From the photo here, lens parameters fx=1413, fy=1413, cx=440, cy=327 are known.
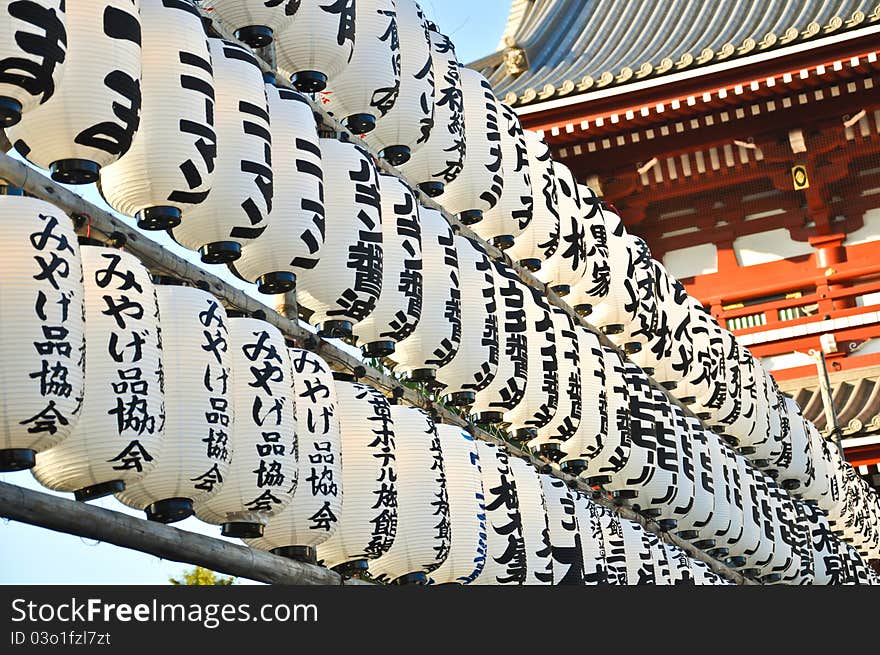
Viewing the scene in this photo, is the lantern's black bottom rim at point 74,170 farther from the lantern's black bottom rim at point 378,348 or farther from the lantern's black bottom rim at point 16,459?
the lantern's black bottom rim at point 378,348

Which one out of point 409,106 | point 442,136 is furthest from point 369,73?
point 442,136

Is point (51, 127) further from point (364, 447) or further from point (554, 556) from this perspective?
point (554, 556)

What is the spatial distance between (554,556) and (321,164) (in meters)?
2.87

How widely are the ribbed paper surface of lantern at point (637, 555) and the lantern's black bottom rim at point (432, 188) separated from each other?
2.60 m

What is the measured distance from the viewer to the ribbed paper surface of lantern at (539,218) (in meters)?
8.12

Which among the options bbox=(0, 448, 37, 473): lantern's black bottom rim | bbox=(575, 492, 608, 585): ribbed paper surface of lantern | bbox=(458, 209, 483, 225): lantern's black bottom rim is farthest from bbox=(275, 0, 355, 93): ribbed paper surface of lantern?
bbox=(575, 492, 608, 585): ribbed paper surface of lantern

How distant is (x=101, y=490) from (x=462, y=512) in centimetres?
228

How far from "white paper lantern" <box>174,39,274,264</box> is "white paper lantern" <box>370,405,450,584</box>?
128 cm

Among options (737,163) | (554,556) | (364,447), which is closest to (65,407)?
(364,447)

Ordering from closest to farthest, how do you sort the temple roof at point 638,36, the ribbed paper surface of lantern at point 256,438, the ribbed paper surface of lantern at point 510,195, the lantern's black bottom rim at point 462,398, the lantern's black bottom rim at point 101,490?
the lantern's black bottom rim at point 101,490
the ribbed paper surface of lantern at point 256,438
the lantern's black bottom rim at point 462,398
the ribbed paper surface of lantern at point 510,195
the temple roof at point 638,36

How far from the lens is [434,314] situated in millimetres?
6555

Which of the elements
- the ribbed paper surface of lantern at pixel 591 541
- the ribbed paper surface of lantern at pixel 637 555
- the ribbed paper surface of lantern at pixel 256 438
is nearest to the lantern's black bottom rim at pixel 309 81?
the ribbed paper surface of lantern at pixel 256 438

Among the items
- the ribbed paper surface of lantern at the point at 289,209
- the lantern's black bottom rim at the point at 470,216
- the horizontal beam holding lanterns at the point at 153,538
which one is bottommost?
the horizontal beam holding lanterns at the point at 153,538

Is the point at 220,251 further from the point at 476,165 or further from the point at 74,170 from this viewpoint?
the point at 476,165
